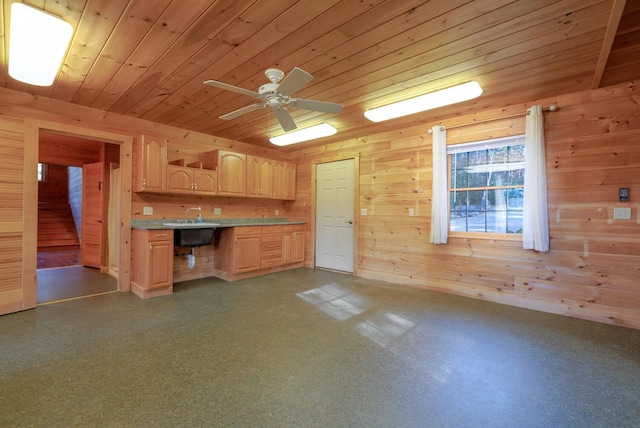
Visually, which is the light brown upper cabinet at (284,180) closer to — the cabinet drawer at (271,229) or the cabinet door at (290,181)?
the cabinet door at (290,181)

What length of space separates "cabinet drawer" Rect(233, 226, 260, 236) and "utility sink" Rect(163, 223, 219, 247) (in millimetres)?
402

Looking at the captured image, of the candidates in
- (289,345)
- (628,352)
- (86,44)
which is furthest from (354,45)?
(628,352)

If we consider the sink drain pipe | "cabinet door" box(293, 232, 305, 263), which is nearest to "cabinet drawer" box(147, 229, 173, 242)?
the sink drain pipe

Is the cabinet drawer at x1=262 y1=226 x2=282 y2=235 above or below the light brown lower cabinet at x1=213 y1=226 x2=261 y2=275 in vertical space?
above

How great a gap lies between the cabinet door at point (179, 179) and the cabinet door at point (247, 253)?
106cm

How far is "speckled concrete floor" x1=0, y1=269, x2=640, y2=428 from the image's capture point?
1553 millimetres

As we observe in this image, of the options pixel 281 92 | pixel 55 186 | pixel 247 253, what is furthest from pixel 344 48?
pixel 55 186

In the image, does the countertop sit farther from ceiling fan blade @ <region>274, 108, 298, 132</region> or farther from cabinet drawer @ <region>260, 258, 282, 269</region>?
ceiling fan blade @ <region>274, 108, 298, 132</region>

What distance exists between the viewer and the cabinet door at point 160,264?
352 centimetres

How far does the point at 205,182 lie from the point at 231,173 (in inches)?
18.0

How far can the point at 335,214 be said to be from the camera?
5.17 m

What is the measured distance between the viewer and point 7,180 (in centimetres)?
294

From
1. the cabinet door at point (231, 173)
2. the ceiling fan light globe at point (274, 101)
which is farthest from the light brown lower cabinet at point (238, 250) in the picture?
the ceiling fan light globe at point (274, 101)

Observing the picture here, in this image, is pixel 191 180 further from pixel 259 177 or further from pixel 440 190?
pixel 440 190
